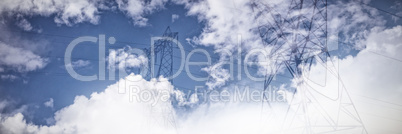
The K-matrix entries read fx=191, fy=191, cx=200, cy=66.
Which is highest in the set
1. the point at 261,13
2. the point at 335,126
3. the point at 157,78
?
the point at 261,13

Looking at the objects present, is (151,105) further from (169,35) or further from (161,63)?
(169,35)

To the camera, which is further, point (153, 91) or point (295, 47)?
point (153, 91)

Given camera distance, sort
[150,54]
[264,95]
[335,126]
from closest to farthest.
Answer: [335,126] < [264,95] < [150,54]

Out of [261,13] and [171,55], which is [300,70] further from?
[171,55]

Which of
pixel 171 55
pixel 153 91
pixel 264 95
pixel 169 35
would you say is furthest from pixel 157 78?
pixel 264 95

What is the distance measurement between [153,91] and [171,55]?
3.16 m

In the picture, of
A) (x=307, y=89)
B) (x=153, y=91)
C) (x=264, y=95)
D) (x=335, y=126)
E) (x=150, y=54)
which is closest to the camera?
(x=335, y=126)

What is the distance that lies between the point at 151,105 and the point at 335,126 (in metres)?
12.6

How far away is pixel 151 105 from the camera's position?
15.6 m

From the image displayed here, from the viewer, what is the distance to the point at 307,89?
37.7 feet

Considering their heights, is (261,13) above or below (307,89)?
above

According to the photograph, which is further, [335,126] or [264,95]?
[264,95]

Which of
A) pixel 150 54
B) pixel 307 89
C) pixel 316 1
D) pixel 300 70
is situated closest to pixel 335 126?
pixel 307 89

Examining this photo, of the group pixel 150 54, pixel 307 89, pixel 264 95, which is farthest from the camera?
pixel 150 54
